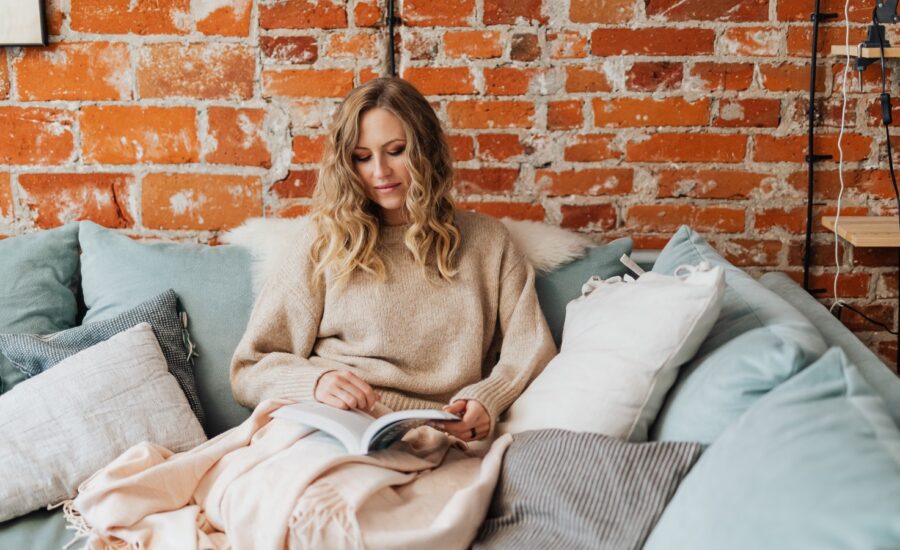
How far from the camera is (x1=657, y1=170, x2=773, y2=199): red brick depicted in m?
2.06

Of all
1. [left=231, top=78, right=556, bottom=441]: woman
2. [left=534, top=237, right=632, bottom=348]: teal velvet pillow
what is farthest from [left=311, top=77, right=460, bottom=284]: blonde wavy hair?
[left=534, top=237, right=632, bottom=348]: teal velvet pillow

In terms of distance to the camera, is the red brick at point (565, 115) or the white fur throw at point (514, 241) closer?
the white fur throw at point (514, 241)

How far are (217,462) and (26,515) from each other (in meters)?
0.34

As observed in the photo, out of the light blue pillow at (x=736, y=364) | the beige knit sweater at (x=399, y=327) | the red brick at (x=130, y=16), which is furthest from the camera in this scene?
the red brick at (x=130, y=16)

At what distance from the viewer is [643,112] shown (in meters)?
2.04

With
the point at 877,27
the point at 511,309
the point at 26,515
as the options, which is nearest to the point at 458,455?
the point at 511,309

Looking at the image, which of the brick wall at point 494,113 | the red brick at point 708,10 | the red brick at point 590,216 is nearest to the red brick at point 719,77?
the brick wall at point 494,113

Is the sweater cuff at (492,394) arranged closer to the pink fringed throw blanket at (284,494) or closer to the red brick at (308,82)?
the pink fringed throw blanket at (284,494)

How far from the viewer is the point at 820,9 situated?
196 cm

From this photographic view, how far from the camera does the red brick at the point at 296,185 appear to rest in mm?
2123

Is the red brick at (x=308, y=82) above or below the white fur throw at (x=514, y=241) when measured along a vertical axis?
above

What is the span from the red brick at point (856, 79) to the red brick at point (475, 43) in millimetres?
789

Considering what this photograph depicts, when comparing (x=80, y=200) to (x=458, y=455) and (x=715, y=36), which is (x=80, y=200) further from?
(x=715, y=36)

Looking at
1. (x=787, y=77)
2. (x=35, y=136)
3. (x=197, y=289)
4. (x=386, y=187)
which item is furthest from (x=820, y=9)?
(x=35, y=136)
